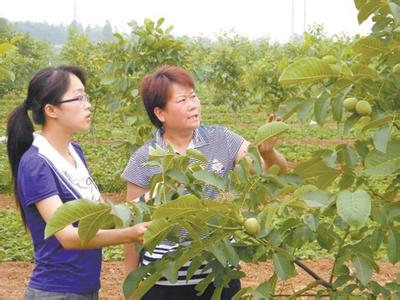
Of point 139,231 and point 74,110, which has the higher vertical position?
point 74,110

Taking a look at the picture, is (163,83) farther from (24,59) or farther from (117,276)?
(24,59)

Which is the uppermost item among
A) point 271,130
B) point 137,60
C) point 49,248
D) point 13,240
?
point 271,130

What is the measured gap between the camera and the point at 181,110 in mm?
1946

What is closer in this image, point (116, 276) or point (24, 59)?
point (116, 276)

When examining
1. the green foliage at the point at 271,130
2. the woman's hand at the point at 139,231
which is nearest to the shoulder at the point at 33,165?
the woman's hand at the point at 139,231

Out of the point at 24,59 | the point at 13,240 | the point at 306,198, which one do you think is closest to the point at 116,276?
the point at 13,240

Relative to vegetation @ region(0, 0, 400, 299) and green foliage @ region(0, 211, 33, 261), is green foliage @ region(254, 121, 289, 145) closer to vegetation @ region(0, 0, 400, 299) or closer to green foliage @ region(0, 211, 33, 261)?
vegetation @ region(0, 0, 400, 299)

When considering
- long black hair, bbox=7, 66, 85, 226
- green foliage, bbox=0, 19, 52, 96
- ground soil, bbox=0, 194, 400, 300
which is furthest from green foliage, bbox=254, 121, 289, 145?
green foliage, bbox=0, 19, 52, 96

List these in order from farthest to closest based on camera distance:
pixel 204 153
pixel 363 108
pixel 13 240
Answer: pixel 13 240, pixel 204 153, pixel 363 108

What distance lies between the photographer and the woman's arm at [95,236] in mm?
1416

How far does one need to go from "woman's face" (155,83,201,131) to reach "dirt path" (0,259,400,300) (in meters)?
2.01

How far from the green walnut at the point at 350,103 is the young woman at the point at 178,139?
0.65 m

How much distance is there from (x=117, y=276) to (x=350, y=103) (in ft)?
10.2

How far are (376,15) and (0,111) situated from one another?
1376 centimetres
